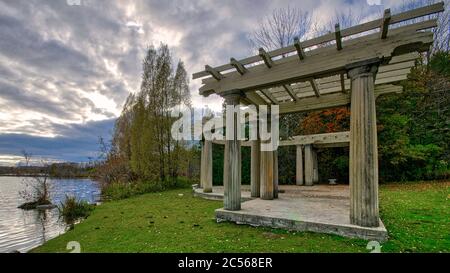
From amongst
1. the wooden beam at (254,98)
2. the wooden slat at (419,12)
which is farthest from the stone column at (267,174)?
the wooden slat at (419,12)

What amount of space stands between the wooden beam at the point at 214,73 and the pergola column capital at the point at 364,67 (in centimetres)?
284

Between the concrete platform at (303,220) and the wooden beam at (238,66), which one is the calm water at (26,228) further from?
the wooden beam at (238,66)

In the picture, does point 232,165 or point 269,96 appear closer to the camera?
point 232,165

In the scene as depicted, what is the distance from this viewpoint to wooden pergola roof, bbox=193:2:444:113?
3.60m

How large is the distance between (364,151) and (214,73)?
3604mm

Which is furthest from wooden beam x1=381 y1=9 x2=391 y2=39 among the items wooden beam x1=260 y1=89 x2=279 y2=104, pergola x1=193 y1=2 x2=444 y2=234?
wooden beam x1=260 y1=89 x2=279 y2=104

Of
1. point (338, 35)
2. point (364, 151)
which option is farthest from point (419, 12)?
point (364, 151)

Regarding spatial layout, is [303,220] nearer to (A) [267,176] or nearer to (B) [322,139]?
(A) [267,176]

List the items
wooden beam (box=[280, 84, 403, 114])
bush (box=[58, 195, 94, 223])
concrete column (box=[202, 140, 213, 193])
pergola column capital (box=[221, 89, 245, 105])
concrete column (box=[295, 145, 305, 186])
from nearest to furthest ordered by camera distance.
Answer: pergola column capital (box=[221, 89, 245, 105]) → wooden beam (box=[280, 84, 403, 114]) → bush (box=[58, 195, 94, 223]) → concrete column (box=[202, 140, 213, 193]) → concrete column (box=[295, 145, 305, 186])

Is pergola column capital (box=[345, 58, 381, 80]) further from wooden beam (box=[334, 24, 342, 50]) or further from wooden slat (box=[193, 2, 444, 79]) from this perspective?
wooden slat (box=[193, 2, 444, 79])

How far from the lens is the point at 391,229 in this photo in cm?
423

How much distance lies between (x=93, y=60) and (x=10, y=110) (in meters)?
3.19

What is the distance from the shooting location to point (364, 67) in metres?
4.00
